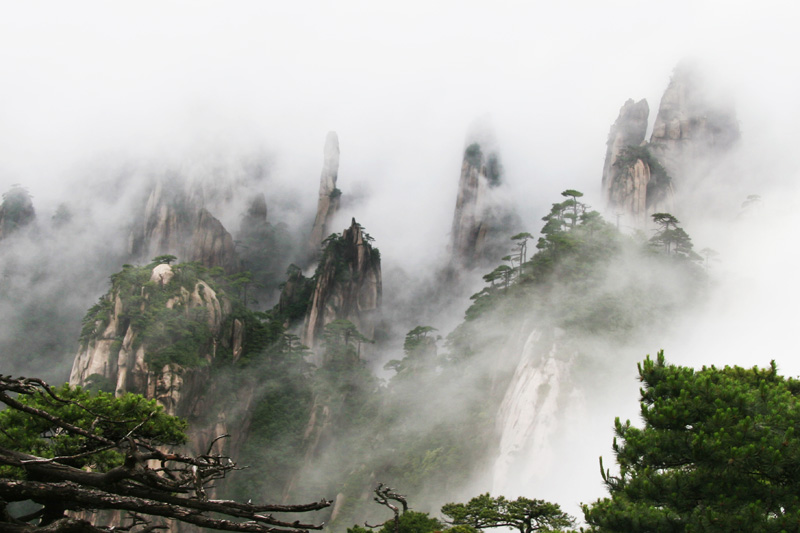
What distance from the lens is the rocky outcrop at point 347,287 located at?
67.4 m

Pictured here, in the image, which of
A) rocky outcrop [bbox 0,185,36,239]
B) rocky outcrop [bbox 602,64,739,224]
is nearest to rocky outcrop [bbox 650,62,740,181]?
rocky outcrop [bbox 602,64,739,224]

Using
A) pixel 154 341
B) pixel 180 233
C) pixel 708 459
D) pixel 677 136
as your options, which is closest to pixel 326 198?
pixel 180 233

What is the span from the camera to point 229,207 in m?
79.9

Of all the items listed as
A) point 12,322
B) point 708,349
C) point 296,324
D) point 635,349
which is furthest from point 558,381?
point 12,322

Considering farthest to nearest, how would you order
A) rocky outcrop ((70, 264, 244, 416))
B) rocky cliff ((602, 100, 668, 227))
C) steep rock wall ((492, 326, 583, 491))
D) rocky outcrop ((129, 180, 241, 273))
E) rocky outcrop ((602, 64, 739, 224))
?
rocky outcrop ((129, 180, 241, 273))
rocky outcrop ((602, 64, 739, 224))
rocky cliff ((602, 100, 668, 227))
rocky outcrop ((70, 264, 244, 416))
steep rock wall ((492, 326, 583, 491))

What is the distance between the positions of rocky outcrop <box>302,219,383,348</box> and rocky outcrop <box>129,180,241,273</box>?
513 inches

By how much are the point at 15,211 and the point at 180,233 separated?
86.4ft

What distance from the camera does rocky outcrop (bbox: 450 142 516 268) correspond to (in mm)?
74562

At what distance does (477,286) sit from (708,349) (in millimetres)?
36009

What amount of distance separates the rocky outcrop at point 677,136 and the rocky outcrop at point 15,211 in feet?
250

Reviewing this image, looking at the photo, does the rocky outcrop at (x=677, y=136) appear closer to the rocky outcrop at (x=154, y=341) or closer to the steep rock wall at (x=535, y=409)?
the steep rock wall at (x=535, y=409)

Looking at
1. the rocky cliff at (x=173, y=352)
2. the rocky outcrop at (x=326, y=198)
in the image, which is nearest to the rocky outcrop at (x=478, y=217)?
the rocky outcrop at (x=326, y=198)

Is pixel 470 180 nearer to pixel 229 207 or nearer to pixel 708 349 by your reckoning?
pixel 229 207

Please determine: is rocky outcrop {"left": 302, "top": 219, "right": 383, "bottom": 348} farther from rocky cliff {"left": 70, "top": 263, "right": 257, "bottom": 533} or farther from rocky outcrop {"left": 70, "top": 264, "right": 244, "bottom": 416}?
rocky outcrop {"left": 70, "top": 264, "right": 244, "bottom": 416}
